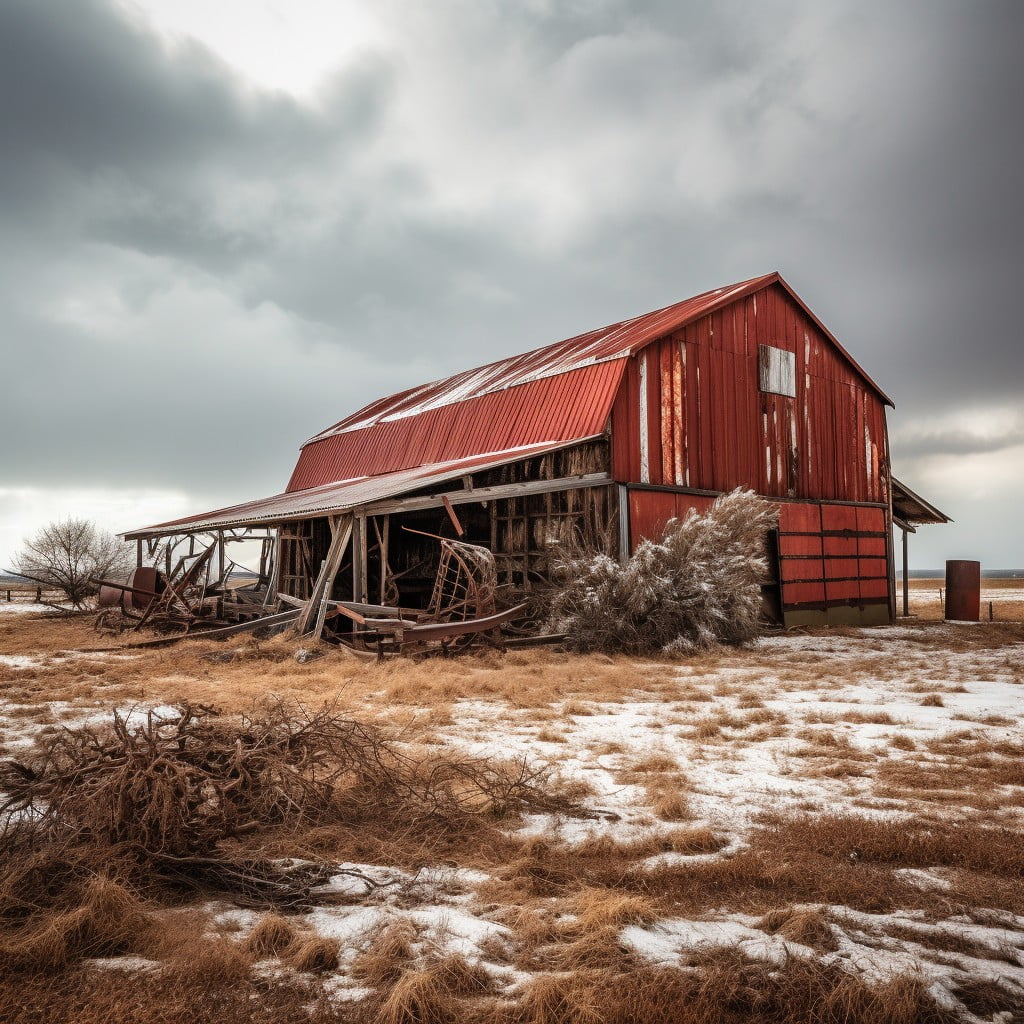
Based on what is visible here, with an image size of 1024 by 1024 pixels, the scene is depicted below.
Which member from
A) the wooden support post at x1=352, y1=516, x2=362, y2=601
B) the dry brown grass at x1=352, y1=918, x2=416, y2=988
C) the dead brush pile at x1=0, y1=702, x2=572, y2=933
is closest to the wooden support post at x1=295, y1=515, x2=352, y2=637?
the wooden support post at x1=352, y1=516, x2=362, y2=601

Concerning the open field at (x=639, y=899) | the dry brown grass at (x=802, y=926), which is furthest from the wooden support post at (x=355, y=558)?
the dry brown grass at (x=802, y=926)

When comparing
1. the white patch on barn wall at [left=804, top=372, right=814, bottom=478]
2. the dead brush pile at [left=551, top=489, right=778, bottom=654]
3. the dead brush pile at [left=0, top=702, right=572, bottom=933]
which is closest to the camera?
the dead brush pile at [left=0, top=702, right=572, bottom=933]

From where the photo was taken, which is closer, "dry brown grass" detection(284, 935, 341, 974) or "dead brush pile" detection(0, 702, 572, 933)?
"dry brown grass" detection(284, 935, 341, 974)

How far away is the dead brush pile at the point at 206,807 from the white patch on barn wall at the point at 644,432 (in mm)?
11818

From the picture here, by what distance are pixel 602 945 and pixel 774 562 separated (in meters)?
16.9

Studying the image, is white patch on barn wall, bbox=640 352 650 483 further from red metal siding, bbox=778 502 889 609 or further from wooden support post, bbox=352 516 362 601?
wooden support post, bbox=352 516 362 601

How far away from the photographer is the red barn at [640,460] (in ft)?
53.1

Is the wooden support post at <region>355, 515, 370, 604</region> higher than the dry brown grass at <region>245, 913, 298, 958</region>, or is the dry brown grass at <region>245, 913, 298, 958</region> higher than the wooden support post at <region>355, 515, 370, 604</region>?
the wooden support post at <region>355, 515, 370, 604</region>

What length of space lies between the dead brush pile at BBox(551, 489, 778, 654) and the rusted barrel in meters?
10.6

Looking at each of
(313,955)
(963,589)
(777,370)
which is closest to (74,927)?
(313,955)

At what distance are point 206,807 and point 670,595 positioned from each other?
9782mm

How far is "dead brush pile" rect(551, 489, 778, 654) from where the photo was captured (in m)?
13.2

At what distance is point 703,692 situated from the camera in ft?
30.3

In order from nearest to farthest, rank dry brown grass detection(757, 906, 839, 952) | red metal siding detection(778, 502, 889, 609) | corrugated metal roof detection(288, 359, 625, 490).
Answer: dry brown grass detection(757, 906, 839, 952), corrugated metal roof detection(288, 359, 625, 490), red metal siding detection(778, 502, 889, 609)
